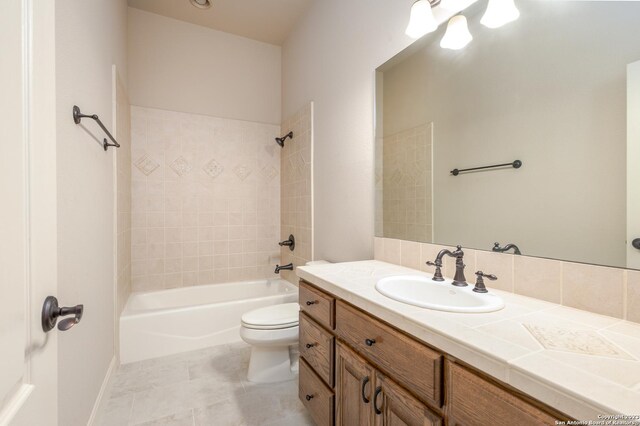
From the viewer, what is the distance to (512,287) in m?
1.02

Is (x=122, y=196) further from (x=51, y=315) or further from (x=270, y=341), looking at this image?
(x=51, y=315)

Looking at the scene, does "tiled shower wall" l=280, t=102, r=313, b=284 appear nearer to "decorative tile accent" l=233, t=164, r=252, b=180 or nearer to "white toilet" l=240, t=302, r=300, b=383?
"decorative tile accent" l=233, t=164, r=252, b=180

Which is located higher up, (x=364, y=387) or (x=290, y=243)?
(x=290, y=243)

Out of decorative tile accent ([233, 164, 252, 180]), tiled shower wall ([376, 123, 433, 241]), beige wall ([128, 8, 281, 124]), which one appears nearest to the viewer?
tiled shower wall ([376, 123, 433, 241])

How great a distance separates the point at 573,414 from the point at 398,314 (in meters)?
0.41

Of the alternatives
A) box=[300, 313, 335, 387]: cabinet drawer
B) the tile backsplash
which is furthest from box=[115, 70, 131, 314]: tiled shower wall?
the tile backsplash

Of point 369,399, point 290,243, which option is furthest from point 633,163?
point 290,243

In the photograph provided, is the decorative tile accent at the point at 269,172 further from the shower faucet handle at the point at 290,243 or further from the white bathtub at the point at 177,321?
the white bathtub at the point at 177,321

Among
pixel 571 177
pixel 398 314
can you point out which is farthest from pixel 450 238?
pixel 398 314

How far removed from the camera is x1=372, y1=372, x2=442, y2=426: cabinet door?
2.44 feet

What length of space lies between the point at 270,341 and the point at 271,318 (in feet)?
0.46

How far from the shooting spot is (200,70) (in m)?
2.85

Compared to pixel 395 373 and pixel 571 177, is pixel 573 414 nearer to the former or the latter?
pixel 395 373

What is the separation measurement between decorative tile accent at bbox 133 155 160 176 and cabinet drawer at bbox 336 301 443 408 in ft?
7.88
